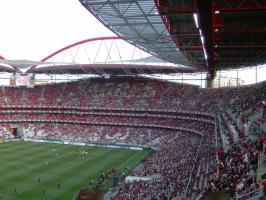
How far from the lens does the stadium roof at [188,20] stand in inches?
564

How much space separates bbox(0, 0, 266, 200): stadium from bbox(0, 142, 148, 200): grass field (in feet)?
0.37

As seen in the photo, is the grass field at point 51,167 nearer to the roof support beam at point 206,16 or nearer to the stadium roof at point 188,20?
the stadium roof at point 188,20

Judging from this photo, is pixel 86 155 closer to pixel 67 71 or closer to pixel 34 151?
pixel 34 151

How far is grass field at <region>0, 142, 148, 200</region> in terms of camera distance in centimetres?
2988

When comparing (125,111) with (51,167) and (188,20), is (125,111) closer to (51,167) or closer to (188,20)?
(51,167)

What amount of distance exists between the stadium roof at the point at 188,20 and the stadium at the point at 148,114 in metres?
0.06

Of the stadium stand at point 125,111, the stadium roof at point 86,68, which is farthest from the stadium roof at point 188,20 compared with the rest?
the stadium roof at point 86,68

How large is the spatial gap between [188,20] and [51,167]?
2481 cm

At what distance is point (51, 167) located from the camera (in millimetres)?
38812

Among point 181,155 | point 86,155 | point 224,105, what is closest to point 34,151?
point 86,155

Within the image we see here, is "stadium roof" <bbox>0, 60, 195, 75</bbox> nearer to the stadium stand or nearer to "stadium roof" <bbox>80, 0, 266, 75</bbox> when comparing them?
the stadium stand

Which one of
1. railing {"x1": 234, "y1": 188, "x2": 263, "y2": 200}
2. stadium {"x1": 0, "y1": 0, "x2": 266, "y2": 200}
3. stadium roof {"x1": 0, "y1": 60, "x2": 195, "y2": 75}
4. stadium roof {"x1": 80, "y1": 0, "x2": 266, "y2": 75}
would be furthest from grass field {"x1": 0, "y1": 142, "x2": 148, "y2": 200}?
railing {"x1": 234, "y1": 188, "x2": 263, "y2": 200}

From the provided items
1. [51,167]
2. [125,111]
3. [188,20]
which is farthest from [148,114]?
[188,20]

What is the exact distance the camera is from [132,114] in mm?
62969
